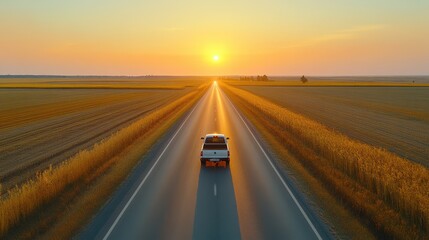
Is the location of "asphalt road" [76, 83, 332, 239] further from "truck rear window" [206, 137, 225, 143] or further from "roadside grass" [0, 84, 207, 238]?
"truck rear window" [206, 137, 225, 143]

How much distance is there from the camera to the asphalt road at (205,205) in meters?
9.99

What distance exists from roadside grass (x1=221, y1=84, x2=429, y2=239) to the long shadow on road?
411 centimetres

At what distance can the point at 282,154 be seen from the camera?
20547mm

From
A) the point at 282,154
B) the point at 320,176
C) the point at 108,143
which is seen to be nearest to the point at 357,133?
the point at 282,154

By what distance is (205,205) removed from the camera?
12188 millimetres

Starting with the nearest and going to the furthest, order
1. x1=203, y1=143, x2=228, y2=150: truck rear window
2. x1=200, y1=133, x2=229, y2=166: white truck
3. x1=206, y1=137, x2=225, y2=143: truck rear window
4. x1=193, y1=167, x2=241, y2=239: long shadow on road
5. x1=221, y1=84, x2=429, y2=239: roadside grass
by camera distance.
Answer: x1=193, y1=167, x2=241, y2=239: long shadow on road → x1=221, y1=84, x2=429, y2=239: roadside grass → x1=200, y1=133, x2=229, y2=166: white truck → x1=203, y1=143, x2=228, y2=150: truck rear window → x1=206, y1=137, x2=225, y2=143: truck rear window

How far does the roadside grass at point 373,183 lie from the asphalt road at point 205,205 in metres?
1.80

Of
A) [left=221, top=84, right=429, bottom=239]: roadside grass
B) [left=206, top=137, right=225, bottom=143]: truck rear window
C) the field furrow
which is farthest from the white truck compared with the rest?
the field furrow

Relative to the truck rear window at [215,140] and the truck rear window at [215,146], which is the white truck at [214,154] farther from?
the truck rear window at [215,140]

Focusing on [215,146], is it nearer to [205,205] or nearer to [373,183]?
[205,205]

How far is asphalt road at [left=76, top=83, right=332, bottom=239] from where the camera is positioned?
9.99 m

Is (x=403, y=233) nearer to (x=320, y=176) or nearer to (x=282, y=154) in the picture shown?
(x=320, y=176)

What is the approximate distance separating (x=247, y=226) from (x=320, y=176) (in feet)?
22.1

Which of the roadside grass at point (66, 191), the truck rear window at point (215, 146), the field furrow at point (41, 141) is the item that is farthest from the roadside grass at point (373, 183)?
the field furrow at point (41, 141)
